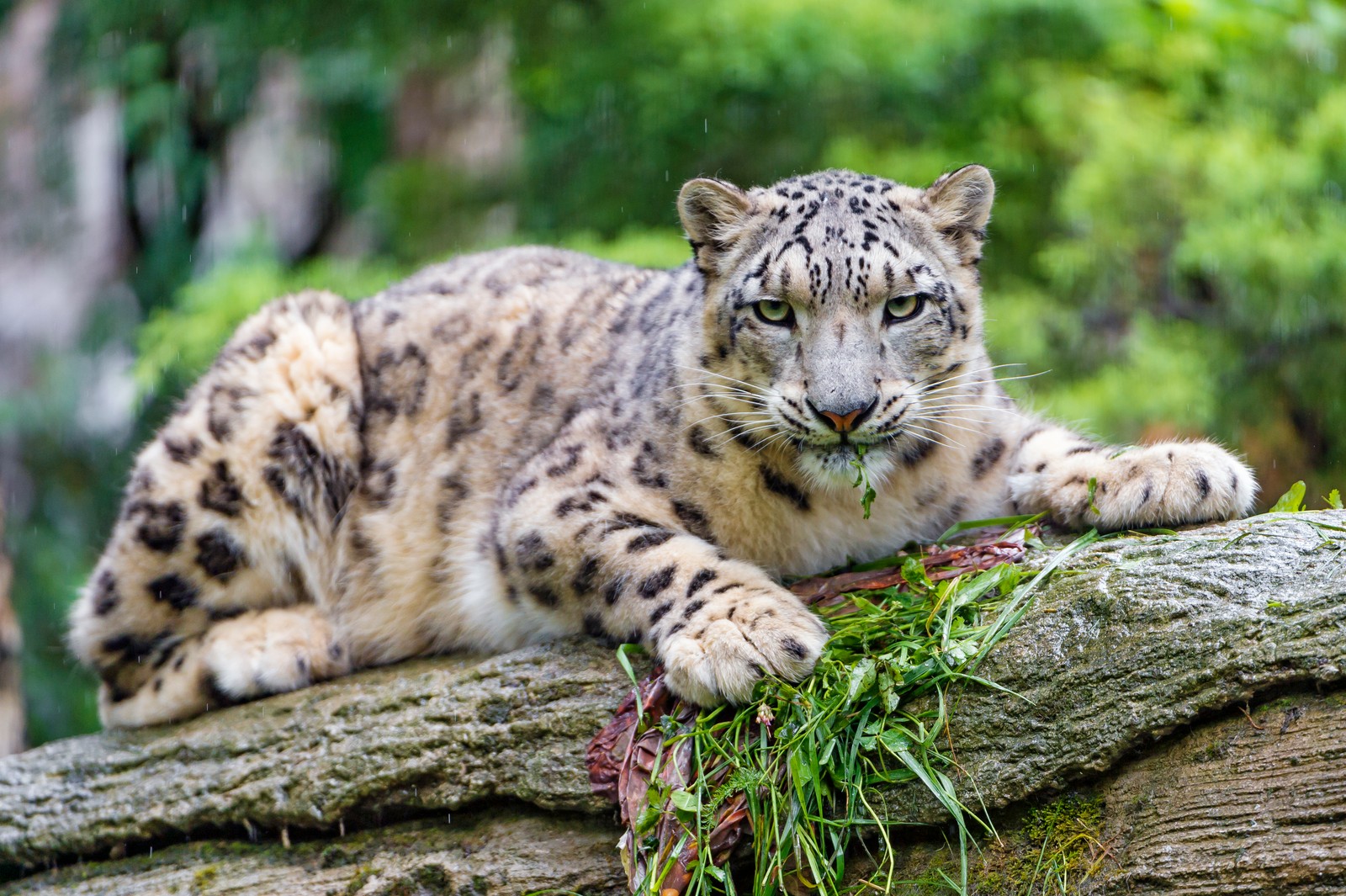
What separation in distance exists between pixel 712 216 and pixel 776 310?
0.57 meters

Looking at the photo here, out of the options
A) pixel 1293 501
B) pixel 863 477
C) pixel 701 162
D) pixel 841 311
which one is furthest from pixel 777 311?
pixel 701 162

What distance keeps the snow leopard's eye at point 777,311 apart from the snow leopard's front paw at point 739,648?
103cm

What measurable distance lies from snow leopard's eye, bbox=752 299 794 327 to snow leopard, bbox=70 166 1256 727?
11 mm

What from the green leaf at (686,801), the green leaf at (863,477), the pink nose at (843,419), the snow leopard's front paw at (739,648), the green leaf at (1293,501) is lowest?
the green leaf at (686,801)

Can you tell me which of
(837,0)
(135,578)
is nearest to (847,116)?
(837,0)

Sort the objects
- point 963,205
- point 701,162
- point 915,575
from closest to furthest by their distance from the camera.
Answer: point 915,575
point 963,205
point 701,162

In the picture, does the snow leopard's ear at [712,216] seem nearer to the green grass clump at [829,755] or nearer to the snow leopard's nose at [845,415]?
the snow leopard's nose at [845,415]

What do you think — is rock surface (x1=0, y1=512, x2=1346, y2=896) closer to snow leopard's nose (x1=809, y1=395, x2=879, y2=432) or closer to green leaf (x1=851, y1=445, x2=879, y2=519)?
green leaf (x1=851, y1=445, x2=879, y2=519)

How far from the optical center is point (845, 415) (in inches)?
175

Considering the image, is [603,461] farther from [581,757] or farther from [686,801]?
[686,801]

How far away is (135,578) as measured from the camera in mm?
6113

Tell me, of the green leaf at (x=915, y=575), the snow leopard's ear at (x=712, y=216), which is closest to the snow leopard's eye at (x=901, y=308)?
the snow leopard's ear at (x=712, y=216)

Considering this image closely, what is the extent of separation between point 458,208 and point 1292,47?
20.4ft

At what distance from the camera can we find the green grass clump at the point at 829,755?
3.90m
